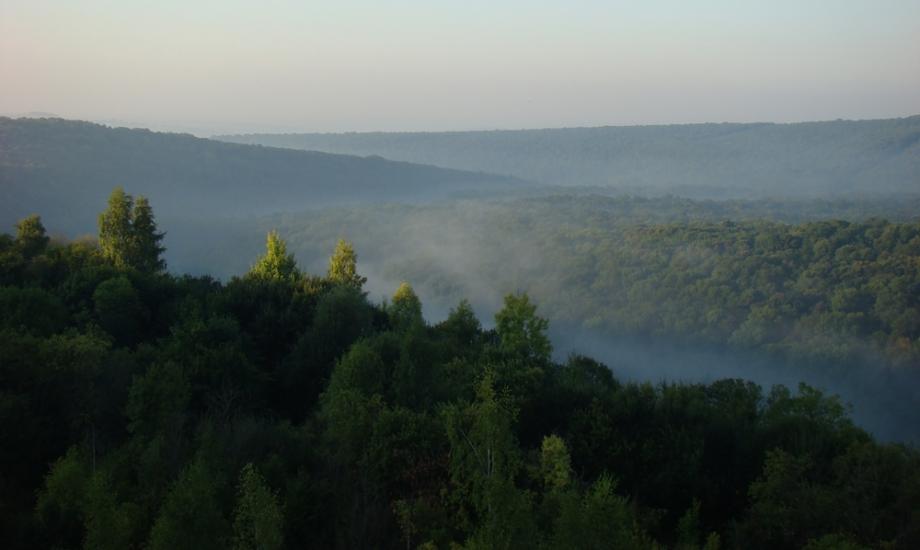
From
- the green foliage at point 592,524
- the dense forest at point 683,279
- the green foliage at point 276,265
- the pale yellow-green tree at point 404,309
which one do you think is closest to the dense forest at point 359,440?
the green foliage at point 592,524

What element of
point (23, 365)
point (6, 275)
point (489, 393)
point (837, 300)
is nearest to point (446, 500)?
point (489, 393)

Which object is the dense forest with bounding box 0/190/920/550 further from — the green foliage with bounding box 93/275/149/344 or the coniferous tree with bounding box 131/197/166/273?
the coniferous tree with bounding box 131/197/166/273

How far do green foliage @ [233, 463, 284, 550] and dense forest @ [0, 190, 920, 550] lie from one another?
4 cm

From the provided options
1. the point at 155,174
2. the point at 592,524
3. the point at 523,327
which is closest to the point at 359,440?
the point at 592,524

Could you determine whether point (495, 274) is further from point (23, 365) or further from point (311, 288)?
point (23, 365)

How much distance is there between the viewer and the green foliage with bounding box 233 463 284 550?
12203mm

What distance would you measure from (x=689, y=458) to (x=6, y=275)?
102ft

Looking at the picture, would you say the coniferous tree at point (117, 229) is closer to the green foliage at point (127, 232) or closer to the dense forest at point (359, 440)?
the green foliage at point (127, 232)

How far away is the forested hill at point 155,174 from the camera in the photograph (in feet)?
383

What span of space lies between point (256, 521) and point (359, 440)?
5716 mm

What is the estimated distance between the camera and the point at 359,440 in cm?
1788

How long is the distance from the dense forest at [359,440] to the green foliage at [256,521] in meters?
0.04

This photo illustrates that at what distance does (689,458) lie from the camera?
22.1 meters

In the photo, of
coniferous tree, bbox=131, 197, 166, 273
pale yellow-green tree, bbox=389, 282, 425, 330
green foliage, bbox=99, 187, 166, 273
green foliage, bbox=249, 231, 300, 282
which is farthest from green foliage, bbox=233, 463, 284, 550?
coniferous tree, bbox=131, 197, 166, 273
